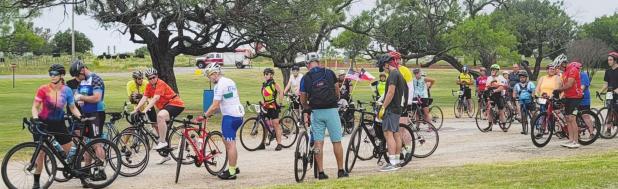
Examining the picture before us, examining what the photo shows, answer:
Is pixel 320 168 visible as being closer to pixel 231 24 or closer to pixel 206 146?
pixel 206 146

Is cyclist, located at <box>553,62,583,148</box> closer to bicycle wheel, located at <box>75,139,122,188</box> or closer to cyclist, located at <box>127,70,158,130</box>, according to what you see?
cyclist, located at <box>127,70,158,130</box>

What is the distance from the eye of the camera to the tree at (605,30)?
7544 centimetres

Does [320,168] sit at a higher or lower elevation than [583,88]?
lower

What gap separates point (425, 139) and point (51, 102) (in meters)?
5.97

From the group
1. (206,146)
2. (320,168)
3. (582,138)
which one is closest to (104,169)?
(206,146)

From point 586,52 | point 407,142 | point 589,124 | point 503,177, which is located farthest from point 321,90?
point 586,52

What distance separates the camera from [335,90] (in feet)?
32.0

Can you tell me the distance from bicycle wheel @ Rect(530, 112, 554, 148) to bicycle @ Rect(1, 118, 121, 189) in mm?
7364

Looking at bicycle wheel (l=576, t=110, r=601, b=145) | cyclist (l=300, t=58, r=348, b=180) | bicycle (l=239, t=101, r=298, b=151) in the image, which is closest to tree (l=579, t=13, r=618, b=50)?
bicycle wheel (l=576, t=110, r=601, b=145)

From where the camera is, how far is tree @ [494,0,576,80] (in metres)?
58.2

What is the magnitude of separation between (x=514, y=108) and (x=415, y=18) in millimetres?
19619

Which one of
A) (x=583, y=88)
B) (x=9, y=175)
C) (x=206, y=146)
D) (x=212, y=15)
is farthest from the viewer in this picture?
(x=212, y=15)

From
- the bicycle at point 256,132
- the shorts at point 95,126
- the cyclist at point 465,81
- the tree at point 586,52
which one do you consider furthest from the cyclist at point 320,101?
the tree at point 586,52

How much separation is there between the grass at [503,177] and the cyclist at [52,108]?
281 centimetres
